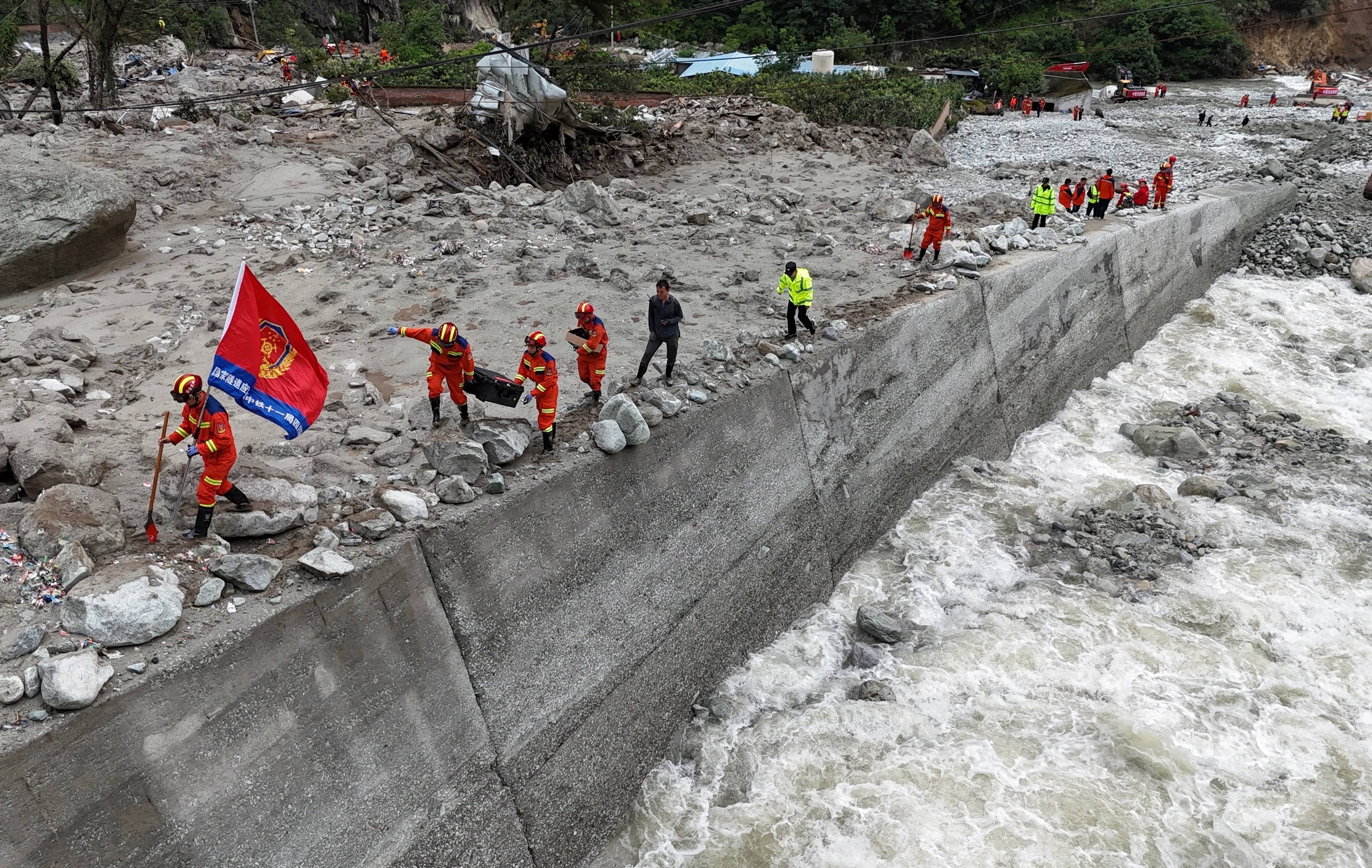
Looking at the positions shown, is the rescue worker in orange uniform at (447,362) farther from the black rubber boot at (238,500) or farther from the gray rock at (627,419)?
the black rubber boot at (238,500)

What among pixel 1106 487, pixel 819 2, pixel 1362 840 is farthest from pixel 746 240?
pixel 819 2

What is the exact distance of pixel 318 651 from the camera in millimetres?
4918

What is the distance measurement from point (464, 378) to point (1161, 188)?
50.4ft

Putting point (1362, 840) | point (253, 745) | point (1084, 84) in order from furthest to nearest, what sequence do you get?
1. point (1084, 84)
2. point (1362, 840)
3. point (253, 745)

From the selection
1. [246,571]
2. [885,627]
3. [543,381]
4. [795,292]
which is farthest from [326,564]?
[795,292]

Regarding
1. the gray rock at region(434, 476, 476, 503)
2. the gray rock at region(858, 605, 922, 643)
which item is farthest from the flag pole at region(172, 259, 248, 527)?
the gray rock at region(858, 605, 922, 643)

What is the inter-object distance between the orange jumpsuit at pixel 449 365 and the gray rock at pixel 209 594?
94.5 inches

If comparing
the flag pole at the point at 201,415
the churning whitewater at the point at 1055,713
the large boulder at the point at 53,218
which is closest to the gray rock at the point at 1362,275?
the churning whitewater at the point at 1055,713

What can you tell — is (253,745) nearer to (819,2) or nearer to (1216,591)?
(1216,591)

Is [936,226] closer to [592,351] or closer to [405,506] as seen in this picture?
[592,351]

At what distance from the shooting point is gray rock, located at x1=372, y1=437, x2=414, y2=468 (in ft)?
21.3

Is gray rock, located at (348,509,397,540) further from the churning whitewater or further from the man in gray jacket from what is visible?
the churning whitewater

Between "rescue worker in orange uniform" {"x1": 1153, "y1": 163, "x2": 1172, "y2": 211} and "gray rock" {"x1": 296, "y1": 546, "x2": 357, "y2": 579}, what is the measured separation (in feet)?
55.5

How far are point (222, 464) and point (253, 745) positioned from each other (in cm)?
180
